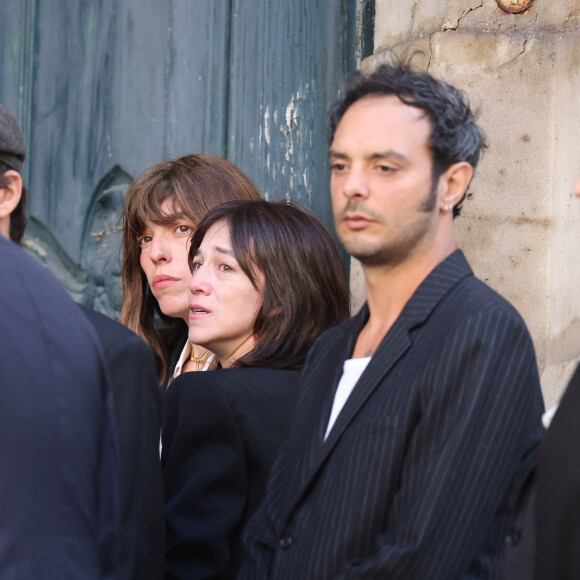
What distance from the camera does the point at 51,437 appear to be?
1582 millimetres

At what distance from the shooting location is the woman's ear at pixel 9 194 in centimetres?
204

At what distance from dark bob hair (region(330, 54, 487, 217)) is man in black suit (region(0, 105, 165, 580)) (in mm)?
655

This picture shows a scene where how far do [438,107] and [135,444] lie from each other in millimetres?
872

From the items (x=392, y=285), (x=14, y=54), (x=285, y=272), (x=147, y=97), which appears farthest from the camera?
(x=14, y=54)

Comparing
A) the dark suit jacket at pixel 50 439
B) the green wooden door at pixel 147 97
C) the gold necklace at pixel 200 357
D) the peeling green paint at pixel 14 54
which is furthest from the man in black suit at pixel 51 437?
the peeling green paint at pixel 14 54

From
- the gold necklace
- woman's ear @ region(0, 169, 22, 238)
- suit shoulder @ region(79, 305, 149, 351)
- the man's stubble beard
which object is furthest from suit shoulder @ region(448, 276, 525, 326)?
the gold necklace

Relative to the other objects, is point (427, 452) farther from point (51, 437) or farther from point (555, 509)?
point (51, 437)

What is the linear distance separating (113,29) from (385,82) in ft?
6.28

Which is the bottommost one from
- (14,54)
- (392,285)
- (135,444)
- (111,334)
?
(135,444)

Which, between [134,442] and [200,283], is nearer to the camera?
[134,442]

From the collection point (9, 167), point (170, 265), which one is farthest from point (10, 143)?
point (170, 265)

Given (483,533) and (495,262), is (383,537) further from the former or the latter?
(495,262)

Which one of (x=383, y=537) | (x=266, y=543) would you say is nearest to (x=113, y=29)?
(x=266, y=543)

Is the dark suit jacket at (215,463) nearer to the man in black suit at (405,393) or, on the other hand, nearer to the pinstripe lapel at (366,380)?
the man in black suit at (405,393)
